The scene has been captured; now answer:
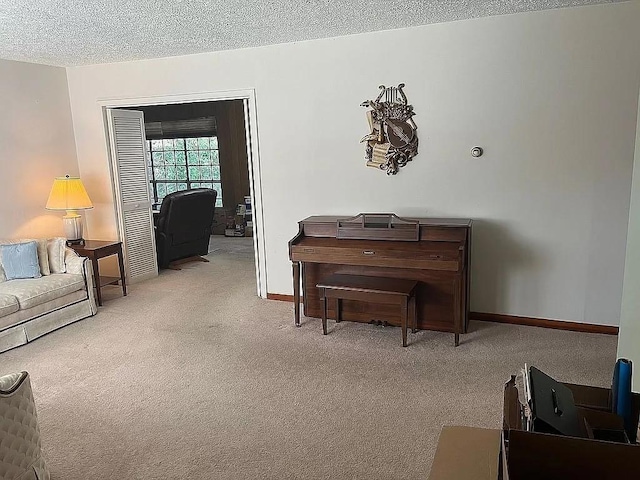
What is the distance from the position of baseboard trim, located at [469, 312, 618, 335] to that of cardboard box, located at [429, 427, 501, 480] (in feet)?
9.33

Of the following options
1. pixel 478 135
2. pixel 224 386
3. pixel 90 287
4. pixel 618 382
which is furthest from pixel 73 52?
pixel 618 382

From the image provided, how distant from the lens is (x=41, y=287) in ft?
13.5

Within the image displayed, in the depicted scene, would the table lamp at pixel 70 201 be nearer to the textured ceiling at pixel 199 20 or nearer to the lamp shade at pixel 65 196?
the lamp shade at pixel 65 196

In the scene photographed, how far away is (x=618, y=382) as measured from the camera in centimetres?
113

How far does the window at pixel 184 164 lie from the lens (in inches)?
351

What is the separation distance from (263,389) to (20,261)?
2.60 m

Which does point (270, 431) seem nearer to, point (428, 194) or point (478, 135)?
point (428, 194)

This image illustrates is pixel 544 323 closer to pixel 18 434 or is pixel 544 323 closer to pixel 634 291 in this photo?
pixel 634 291

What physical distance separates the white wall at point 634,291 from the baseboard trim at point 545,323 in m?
1.62

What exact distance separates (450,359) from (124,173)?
3.98m

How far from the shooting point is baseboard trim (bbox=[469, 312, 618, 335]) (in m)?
3.83

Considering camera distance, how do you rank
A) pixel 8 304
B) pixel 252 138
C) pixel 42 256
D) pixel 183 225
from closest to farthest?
pixel 8 304 < pixel 42 256 < pixel 252 138 < pixel 183 225

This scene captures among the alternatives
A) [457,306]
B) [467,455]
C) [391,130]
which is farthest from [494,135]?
[467,455]

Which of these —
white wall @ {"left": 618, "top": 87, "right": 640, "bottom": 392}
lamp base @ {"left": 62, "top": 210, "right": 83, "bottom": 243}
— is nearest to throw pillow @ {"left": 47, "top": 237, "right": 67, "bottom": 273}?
lamp base @ {"left": 62, "top": 210, "right": 83, "bottom": 243}
